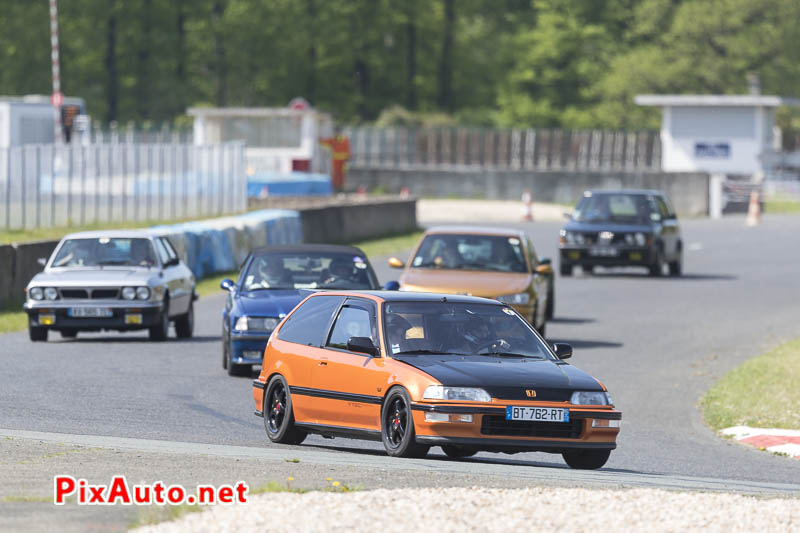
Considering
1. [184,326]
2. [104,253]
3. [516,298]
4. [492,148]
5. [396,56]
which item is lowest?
[184,326]

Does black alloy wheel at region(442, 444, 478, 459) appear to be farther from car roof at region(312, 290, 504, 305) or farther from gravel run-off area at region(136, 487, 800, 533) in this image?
gravel run-off area at region(136, 487, 800, 533)

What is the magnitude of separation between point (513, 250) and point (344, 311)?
32.4 feet

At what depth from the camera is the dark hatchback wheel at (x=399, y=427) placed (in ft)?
35.7

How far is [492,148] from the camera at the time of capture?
73.2 m

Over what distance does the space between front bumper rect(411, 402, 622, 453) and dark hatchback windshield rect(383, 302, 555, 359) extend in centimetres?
90

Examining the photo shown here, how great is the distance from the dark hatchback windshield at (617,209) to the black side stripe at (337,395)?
2177 centimetres

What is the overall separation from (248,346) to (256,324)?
250 millimetres

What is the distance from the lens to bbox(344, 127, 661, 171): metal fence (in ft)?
238

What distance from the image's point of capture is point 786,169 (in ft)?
A: 237

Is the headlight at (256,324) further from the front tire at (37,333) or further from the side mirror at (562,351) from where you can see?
the side mirror at (562,351)

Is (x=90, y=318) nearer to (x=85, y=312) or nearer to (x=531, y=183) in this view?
(x=85, y=312)

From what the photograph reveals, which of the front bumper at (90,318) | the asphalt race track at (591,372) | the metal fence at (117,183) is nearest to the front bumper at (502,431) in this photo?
the asphalt race track at (591,372)

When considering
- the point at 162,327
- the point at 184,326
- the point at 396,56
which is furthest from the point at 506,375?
the point at 396,56

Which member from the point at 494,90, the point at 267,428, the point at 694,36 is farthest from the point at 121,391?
the point at 494,90
